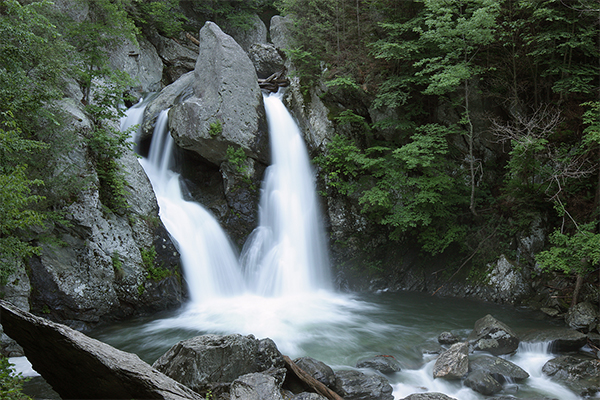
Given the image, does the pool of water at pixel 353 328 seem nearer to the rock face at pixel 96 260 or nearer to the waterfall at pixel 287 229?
the rock face at pixel 96 260

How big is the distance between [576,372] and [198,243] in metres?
8.97

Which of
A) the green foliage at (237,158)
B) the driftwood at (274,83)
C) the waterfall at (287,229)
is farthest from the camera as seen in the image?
the driftwood at (274,83)

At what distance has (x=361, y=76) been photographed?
12.6 m

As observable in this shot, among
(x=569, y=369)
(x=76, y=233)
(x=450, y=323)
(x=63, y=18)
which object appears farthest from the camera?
(x=63, y=18)

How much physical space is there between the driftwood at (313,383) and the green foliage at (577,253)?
19.4 ft

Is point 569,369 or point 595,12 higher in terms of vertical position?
point 595,12

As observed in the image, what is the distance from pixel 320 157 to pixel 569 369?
27.9ft

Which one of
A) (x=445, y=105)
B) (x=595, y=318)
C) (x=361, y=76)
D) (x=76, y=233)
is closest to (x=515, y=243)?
(x=595, y=318)

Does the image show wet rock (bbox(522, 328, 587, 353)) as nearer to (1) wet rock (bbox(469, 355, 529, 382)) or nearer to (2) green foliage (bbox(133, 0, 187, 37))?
(1) wet rock (bbox(469, 355, 529, 382))

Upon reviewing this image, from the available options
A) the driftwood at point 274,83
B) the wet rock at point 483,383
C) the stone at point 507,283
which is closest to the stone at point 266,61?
the driftwood at point 274,83

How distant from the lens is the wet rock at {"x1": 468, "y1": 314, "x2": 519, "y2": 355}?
7.05 meters

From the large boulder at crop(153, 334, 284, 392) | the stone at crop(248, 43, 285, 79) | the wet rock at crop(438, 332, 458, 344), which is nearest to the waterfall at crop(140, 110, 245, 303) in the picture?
the large boulder at crop(153, 334, 284, 392)

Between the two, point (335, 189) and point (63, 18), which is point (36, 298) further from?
point (335, 189)

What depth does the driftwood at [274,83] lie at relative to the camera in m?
15.4
